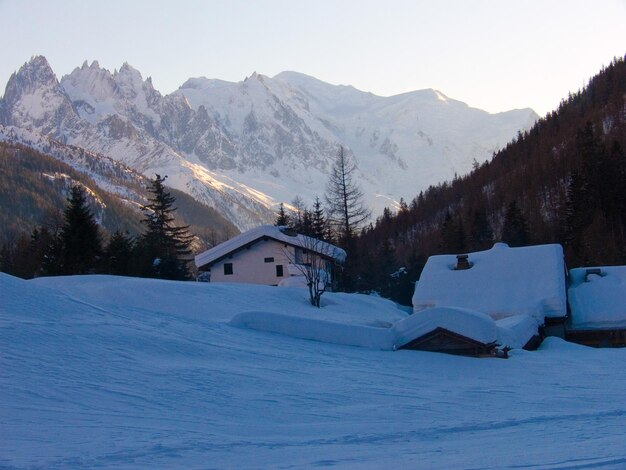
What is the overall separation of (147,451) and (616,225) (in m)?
57.5

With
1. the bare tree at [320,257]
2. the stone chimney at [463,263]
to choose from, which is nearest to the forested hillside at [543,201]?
the bare tree at [320,257]

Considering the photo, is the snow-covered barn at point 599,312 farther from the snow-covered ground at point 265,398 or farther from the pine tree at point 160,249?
the pine tree at point 160,249

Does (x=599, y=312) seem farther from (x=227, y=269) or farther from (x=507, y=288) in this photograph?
(x=227, y=269)

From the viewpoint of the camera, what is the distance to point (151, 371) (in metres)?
16.1

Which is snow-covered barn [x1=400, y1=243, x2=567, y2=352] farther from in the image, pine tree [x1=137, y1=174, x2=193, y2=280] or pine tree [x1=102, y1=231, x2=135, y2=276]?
pine tree [x1=102, y1=231, x2=135, y2=276]

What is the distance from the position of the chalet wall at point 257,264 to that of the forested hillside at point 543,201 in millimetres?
9193

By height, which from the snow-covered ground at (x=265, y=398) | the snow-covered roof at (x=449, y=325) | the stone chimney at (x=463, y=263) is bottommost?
the snow-covered ground at (x=265, y=398)

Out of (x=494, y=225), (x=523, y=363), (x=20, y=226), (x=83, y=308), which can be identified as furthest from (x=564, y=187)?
(x=20, y=226)

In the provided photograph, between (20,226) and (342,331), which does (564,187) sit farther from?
(20,226)

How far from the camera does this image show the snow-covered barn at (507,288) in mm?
32875

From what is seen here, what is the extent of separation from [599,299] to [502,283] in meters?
4.12

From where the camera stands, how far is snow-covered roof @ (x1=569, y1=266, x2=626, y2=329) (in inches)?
1409

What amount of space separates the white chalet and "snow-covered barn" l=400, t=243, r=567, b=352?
36.9 feet

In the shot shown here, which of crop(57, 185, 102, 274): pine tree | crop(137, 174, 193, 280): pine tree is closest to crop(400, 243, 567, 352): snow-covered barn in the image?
crop(137, 174, 193, 280): pine tree
